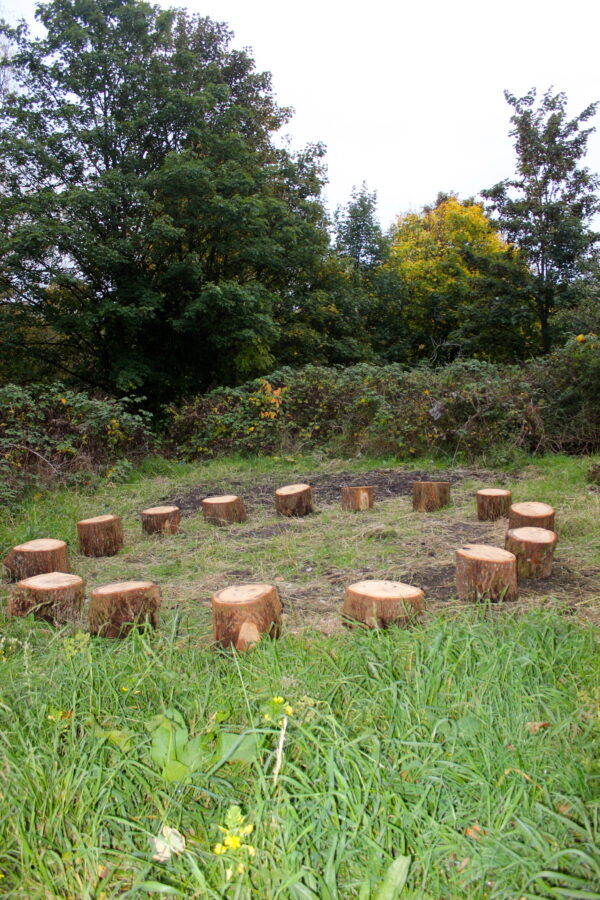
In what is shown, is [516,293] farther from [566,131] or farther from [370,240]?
[370,240]

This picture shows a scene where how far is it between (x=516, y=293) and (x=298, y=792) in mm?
16247

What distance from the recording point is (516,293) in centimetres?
1551

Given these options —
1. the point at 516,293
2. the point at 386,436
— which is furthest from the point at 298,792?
the point at 516,293

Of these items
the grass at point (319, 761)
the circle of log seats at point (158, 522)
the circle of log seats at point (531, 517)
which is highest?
the circle of log seats at point (531, 517)

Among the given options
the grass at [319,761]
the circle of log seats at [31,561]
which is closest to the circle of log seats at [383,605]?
the grass at [319,761]

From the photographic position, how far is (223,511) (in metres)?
4.38

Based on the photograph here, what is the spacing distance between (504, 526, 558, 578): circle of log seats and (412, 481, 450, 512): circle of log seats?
150 centimetres

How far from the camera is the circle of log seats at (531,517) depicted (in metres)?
3.15

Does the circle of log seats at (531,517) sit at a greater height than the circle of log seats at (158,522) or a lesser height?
greater

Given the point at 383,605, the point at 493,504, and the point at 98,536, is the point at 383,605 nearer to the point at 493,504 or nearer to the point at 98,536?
the point at 493,504

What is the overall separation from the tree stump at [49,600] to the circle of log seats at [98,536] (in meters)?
1.18

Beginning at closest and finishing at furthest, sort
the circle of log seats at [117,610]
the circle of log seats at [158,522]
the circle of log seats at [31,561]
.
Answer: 1. the circle of log seats at [117,610]
2. the circle of log seats at [31,561]
3. the circle of log seats at [158,522]

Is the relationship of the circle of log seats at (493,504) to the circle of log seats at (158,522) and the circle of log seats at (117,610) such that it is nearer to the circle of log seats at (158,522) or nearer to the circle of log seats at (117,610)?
the circle of log seats at (158,522)

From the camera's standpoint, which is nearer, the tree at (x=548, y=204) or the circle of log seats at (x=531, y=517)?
the circle of log seats at (x=531, y=517)
